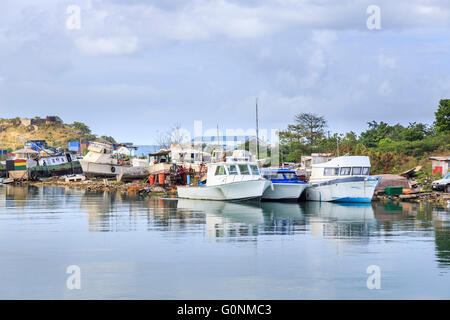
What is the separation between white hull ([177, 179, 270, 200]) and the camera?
43438 millimetres

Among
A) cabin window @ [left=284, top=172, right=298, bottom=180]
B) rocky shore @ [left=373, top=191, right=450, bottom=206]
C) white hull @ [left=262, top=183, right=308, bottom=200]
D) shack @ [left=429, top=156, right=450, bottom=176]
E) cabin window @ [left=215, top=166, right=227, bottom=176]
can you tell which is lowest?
rocky shore @ [left=373, top=191, right=450, bottom=206]

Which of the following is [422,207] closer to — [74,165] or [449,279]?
[449,279]

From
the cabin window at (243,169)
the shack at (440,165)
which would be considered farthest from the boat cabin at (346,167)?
the shack at (440,165)

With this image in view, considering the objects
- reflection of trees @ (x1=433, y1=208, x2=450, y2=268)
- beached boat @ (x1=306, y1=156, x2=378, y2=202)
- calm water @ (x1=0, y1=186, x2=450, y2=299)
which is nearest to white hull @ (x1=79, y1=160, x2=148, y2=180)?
beached boat @ (x1=306, y1=156, x2=378, y2=202)

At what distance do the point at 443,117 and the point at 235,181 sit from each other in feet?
120

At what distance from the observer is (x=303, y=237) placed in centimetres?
2623

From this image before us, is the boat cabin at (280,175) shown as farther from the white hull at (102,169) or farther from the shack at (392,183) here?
the white hull at (102,169)

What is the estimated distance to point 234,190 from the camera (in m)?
44.5

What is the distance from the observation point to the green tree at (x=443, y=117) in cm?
6981

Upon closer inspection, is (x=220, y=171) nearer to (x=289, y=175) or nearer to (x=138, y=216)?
(x=289, y=175)

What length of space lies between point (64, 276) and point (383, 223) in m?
17.8

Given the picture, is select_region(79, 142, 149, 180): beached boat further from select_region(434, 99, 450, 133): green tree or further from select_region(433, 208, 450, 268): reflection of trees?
select_region(433, 208, 450, 268): reflection of trees

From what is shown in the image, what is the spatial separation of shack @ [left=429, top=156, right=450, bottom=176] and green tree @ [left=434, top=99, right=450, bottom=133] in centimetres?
1703

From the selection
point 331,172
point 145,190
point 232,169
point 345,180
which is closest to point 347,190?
point 345,180
